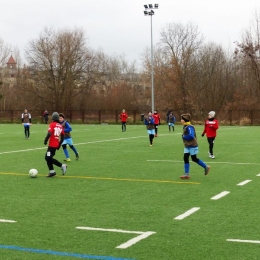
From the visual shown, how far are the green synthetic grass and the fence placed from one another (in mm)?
38446

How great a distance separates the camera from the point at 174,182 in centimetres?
1162

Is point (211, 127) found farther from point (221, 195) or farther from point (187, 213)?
point (187, 213)

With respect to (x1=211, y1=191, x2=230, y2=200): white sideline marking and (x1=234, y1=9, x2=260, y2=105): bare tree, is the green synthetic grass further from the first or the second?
(x1=234, y1=9, x2=260, y2=105): bare tree

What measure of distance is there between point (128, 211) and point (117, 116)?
51.9m

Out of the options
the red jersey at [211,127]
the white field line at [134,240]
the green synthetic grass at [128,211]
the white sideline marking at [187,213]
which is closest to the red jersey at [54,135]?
the green synthetic grass at [128,211]

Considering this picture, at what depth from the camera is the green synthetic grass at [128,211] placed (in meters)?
6.04

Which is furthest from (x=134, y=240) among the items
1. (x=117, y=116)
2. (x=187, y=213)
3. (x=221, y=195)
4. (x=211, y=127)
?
(x=117, y=116)

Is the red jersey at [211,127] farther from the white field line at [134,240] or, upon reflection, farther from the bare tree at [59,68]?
the bare tree at [59,68]

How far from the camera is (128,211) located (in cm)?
830

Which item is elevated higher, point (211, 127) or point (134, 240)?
point (211, 127)

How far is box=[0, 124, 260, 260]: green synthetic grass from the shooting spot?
6.04 metres

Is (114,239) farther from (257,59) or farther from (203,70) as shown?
(203,70)

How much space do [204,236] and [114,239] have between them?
1.27 m

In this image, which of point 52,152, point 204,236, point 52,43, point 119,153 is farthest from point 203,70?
point 204,236
